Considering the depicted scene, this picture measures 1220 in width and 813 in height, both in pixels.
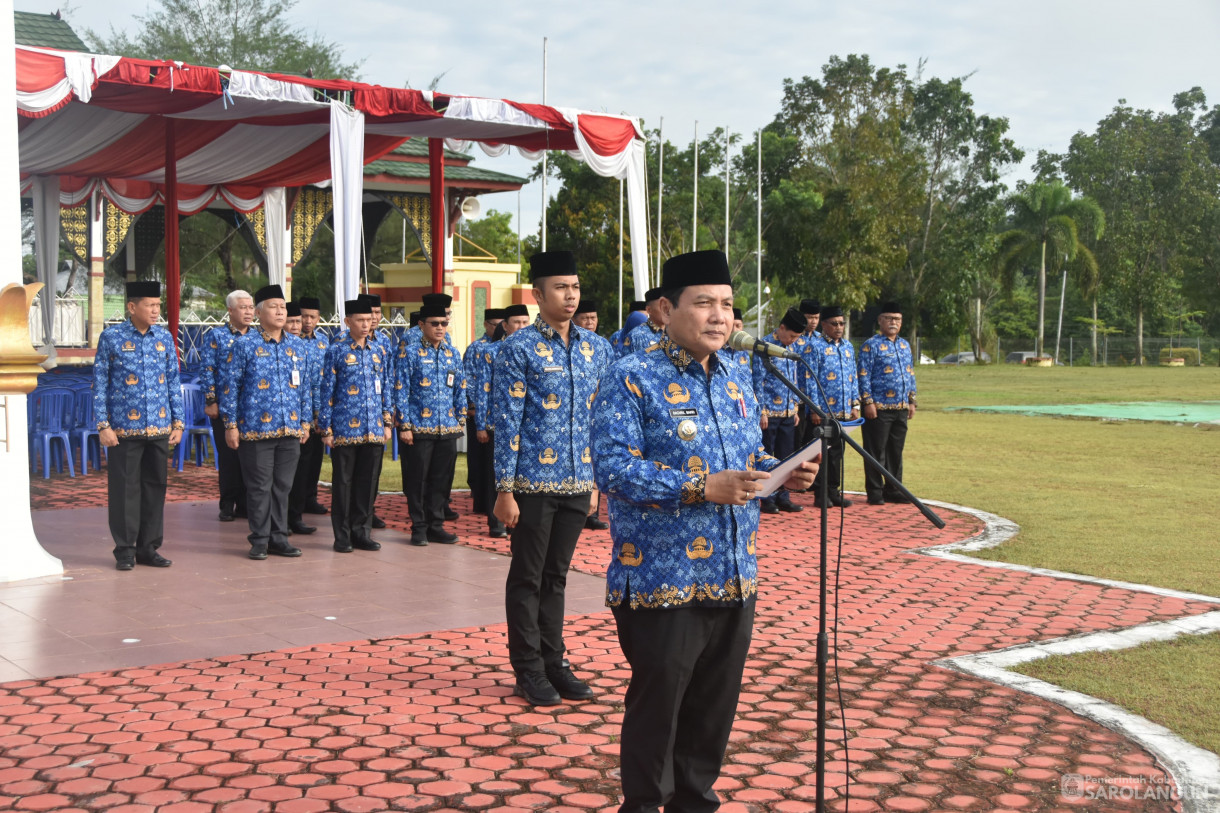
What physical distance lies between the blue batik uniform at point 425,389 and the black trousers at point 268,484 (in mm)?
948

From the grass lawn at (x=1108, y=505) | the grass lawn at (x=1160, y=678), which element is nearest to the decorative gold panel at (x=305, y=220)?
the grass lawn at (x=1108, y=505)

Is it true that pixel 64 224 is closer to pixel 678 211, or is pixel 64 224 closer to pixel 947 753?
pixel 947 753

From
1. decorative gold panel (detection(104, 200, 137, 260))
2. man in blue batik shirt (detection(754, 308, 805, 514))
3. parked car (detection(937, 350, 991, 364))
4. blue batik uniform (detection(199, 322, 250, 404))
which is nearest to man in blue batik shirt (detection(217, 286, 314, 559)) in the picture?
blue batik uniform (detection(199, 322, 250, 404))

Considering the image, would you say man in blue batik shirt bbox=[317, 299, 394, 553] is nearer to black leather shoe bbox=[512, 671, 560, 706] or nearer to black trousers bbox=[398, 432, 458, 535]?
black trousers bbox=[398, 432, 458, 535]

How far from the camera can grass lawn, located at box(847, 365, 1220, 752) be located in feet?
17.4

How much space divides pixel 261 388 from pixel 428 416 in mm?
1370

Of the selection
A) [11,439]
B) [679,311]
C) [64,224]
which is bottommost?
[11,439]

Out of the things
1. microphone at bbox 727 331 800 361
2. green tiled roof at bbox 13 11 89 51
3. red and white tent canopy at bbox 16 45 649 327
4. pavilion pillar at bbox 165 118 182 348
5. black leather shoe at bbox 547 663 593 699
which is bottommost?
black leather shoe at bbox 547 663 593 699

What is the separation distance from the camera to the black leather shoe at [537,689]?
494cm

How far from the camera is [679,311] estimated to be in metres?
3.23

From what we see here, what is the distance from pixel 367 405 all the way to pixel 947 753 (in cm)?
550

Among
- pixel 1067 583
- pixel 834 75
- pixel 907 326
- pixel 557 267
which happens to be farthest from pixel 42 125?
pixel 907 326

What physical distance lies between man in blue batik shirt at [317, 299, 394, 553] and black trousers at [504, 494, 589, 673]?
12.7 ft

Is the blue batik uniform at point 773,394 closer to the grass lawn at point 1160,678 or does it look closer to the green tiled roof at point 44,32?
the grass lawn at point 1160,678
